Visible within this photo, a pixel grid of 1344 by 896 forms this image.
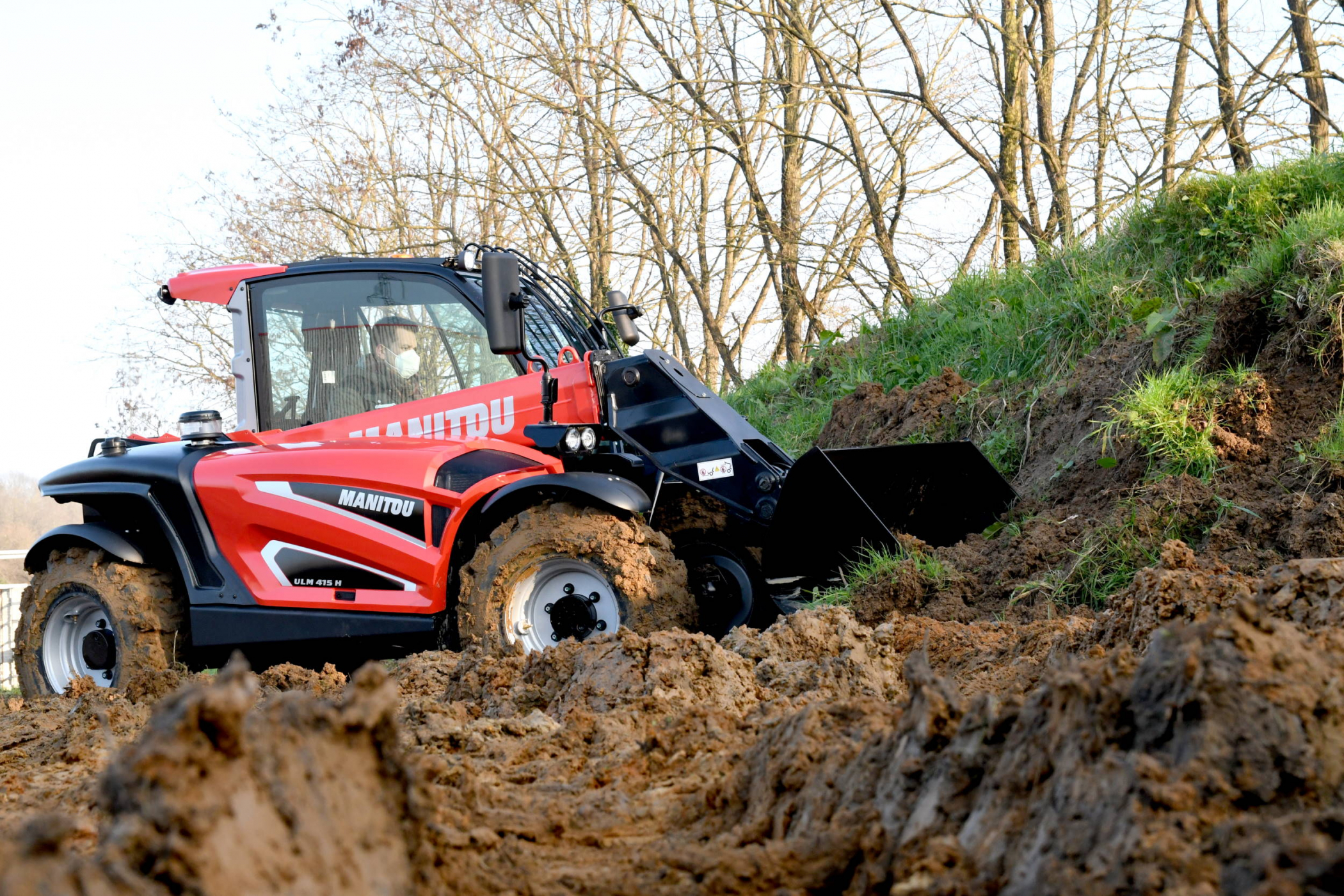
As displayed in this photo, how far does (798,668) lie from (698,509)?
215 cm

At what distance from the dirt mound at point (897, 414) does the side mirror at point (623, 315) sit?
8.05 feet

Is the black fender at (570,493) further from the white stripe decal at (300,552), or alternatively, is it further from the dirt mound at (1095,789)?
the dirt mound at (1095,789)

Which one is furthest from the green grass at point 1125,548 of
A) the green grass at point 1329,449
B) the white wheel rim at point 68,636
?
the white wheel rim at point 68,636

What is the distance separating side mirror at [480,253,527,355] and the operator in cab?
76 centimetres

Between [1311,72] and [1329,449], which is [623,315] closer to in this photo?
[1329,449]

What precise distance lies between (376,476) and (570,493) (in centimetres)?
98

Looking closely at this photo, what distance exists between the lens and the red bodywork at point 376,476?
5.54m

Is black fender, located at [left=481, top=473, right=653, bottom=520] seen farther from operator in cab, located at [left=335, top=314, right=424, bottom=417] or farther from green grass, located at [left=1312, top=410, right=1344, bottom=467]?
green grass, located at [left=1312, top=410, right=1344, bottom=467]

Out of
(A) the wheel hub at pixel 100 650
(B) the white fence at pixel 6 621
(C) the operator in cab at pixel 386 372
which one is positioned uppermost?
(C) the operator in cab at pixel 386 372

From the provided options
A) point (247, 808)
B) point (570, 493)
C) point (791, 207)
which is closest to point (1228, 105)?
point (791, 207)

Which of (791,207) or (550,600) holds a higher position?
(791,207)

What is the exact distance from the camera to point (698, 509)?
19.7 feet

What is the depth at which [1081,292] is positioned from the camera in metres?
8.18

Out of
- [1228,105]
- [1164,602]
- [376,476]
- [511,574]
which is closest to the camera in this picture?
[1164,602]
